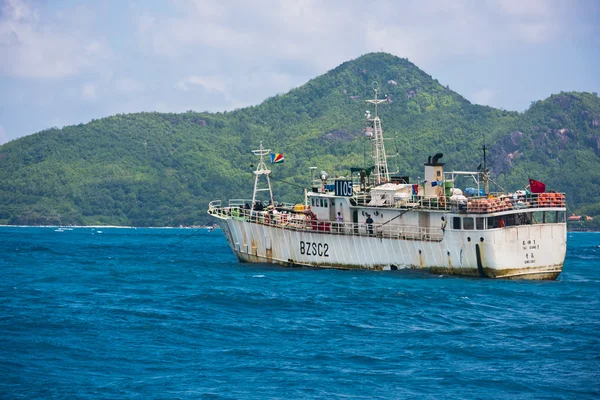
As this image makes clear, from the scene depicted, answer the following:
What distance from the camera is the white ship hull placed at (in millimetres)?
48281

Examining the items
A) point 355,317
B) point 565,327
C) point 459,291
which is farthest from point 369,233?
point 565,327

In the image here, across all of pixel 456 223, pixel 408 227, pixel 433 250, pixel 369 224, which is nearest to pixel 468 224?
pixel 456 223

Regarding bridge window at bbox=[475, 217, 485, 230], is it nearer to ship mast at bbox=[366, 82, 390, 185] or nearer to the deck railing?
the deck railing

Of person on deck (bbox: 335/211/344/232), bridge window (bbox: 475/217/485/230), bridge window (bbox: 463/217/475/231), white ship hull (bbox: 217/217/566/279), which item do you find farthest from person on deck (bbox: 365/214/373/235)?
bridge window (bbox: 475/217/485/230)

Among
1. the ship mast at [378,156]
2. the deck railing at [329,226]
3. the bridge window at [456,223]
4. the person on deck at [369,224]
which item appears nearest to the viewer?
the bridge window at [456,223]

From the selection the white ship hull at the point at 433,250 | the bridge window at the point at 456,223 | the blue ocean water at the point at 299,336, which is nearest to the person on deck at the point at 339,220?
the white ship hull at the point at 433,250

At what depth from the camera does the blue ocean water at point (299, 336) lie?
93.2ft

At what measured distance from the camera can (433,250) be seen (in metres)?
50.7

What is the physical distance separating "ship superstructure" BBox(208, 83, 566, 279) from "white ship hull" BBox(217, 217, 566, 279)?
54 millimetres

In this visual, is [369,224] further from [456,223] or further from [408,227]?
[456,223]

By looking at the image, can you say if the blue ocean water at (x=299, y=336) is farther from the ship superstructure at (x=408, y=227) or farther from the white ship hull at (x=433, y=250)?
the ship superstructure at (x=408, y=227)

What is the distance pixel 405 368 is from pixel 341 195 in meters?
25.8

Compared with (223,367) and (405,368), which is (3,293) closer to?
(223,367)

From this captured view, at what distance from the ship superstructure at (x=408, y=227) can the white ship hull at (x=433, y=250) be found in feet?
0.18
